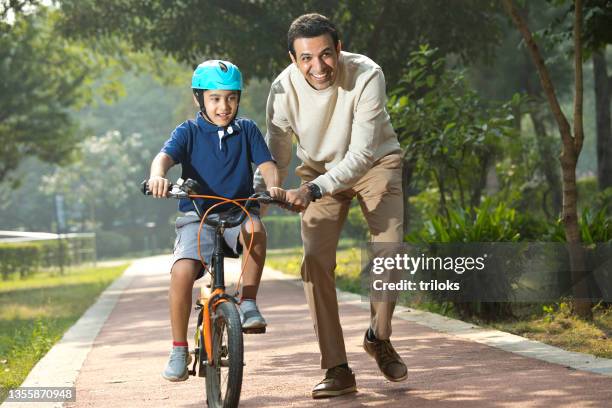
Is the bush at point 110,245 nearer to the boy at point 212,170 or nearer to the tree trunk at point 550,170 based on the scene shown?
the tree trunk at point 550,170

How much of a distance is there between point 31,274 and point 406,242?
83.9 feet

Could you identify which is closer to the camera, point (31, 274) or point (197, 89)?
point (197, 89)

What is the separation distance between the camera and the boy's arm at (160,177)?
5738 mm

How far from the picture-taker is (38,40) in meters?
34.1

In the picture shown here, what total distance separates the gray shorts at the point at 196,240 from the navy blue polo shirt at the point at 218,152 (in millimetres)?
102

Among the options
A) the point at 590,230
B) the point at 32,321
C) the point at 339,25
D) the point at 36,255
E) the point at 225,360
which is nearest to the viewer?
the point at 225,360

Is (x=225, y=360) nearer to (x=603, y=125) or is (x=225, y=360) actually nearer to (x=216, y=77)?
(x=216, y=77)

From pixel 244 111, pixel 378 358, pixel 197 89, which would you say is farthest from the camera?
pixel 244 111

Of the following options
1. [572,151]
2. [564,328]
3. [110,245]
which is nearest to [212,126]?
[564,328]

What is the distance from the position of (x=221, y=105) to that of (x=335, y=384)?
1676 millimetres

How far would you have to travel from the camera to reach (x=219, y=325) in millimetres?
5914

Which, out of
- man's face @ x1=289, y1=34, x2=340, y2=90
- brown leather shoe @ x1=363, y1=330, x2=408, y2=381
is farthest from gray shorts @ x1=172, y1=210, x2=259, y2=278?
brown leather shoe @ x1=363, y1=330, x2=408, y2=381

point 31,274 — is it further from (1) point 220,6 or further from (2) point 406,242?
(2) point 406,242

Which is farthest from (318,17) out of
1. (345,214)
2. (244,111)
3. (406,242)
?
(244,111)
